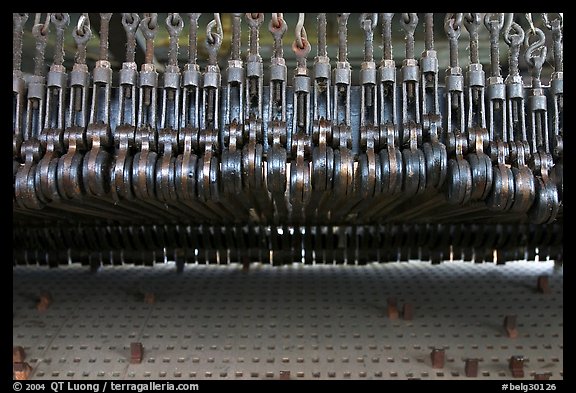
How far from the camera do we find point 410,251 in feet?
7.67

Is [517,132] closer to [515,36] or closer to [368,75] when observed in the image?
[515,36]

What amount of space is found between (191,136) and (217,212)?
70 centimetres

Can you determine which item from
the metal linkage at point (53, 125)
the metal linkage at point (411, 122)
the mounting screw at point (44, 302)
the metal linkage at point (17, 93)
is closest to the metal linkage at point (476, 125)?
the metal linkage at point (411, 122)

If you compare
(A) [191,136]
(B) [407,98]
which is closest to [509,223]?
(B) [407,98]

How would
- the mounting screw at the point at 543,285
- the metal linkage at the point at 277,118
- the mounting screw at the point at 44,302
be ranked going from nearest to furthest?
the metal linkage at the point at 277,118 < the mounting screw at the point at 44,302 < the mounting screw at the point at 543,285

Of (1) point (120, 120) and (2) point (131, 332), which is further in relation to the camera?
(2) point (131, 332)

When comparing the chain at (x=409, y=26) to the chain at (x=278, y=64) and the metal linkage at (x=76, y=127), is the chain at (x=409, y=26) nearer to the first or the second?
the chain at (x=278, y=64)

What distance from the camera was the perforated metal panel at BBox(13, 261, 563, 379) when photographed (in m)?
1.61

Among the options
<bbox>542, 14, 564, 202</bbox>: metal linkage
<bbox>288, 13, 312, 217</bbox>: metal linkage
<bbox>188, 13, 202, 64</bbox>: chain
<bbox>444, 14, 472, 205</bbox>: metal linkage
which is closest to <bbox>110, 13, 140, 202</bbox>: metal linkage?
<bbox>188, 13, 202, 64</bbox>: chain

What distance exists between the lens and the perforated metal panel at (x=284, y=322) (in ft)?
5.27

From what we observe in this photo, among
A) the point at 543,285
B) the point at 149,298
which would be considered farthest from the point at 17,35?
the point at 543,285

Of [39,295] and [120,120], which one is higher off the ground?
[120,120]
